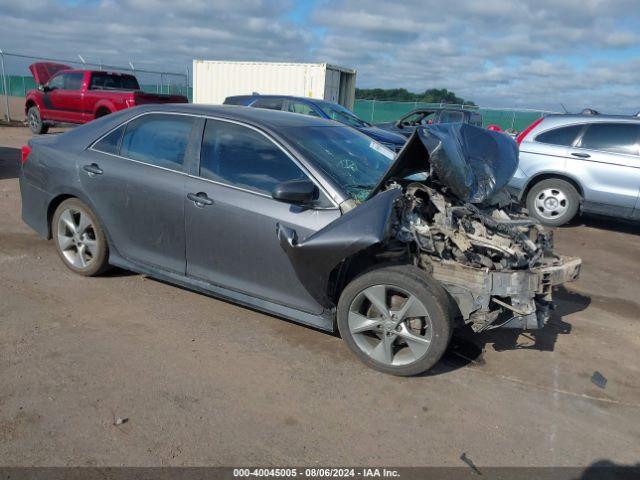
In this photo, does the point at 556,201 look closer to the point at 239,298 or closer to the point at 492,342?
the point at 492,342

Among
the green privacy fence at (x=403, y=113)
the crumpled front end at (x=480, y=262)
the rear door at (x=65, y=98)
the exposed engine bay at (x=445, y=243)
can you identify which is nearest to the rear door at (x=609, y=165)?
the exposed engine bay at (x=445, y=243)

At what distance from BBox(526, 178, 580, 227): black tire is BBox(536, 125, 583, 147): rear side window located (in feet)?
1.91

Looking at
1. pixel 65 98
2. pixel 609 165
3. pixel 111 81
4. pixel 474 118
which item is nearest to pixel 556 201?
pixel 609 165

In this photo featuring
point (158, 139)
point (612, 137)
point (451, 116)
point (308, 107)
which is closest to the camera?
point (158, 139)

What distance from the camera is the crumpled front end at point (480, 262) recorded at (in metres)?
3.49

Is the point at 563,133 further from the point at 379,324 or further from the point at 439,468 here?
the point at 439,468

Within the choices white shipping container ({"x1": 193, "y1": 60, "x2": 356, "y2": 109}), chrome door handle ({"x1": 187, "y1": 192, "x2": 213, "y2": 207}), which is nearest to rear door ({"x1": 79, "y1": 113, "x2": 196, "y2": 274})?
chrome door handle ({"x1": 187, "y1": 192, "x2": 213, "y2": 207})

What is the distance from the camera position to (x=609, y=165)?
26.1 ft

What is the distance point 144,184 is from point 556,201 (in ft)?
21.8

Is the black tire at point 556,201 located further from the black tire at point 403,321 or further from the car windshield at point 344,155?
the black tire at point 403,321

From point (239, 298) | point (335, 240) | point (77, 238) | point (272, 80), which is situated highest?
point (272, 80)

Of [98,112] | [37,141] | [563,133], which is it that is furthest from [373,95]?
[37,141]

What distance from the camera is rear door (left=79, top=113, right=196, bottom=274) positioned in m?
4.23

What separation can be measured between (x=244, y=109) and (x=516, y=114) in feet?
86.7
